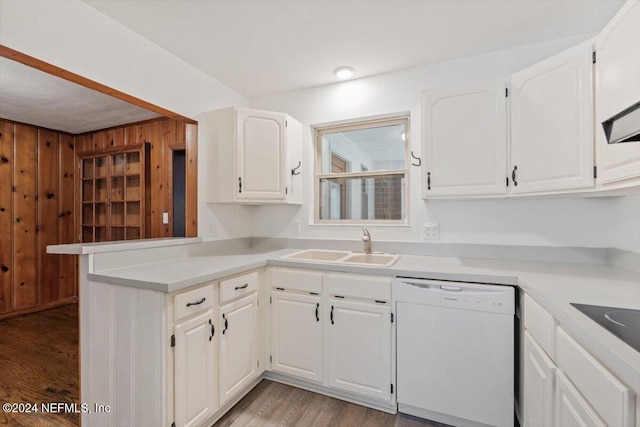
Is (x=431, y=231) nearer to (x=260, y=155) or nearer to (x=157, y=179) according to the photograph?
(x=260, y=155)

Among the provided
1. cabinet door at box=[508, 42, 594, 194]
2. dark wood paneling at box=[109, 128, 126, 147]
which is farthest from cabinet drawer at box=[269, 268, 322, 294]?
dark wood paneling at box=[109, 128, 126, 147]

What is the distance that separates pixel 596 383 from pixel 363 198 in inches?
75.1

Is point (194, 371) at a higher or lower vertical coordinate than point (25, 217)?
lower

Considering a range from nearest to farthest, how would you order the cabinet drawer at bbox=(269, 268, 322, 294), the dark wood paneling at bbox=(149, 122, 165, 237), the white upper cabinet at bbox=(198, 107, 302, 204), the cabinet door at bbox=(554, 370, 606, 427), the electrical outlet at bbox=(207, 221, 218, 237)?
the cabinet door at bbox=(554, 370, 606, 427) → the cabinet drawer at bbox=(269, 268, 322, 294) → the white upper cabinet at bbox=(198, 107, 302, 204) → the electrical outlet at bbox=(207, 221, 218, 237) → the dark wood paneling at bbox=(149, 122, 165, 237)

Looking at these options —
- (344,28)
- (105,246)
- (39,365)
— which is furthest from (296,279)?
(39,365)

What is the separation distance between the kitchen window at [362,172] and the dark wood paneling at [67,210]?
3.61m

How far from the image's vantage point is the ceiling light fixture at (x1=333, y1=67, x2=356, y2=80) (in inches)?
91.4

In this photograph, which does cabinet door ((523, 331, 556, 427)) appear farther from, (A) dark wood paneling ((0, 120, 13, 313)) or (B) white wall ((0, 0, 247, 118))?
(A) dark wood paneling ((0, 120, 13, 313))

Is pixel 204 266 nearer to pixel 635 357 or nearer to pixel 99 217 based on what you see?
pixel 635 357

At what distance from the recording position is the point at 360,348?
1.83 m

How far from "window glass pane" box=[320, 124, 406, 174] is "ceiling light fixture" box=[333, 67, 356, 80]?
1.51 ft

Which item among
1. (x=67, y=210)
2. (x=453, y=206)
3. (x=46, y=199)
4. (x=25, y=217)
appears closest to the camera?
(x=453, y=206)

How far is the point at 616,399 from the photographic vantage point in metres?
0.73

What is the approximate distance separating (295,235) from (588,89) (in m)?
2.18
